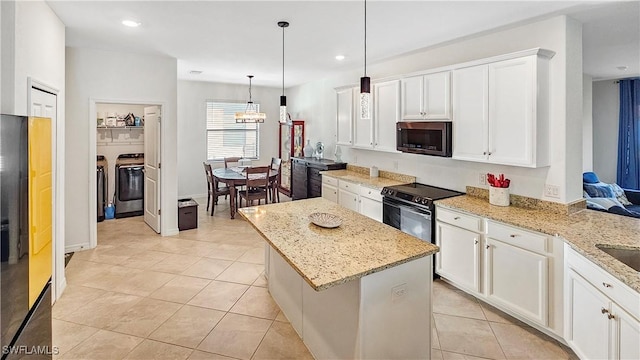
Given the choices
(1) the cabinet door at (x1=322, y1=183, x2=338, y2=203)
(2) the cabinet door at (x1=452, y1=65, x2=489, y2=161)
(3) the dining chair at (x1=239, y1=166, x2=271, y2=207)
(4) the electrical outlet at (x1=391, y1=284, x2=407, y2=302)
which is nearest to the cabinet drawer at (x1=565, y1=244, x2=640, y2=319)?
(4) the electrical outlet at (x1=391, y1=284, x2=407, y2=302)

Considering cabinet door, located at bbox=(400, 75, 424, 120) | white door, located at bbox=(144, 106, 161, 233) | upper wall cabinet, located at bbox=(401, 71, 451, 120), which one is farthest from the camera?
white door, located at bbox=(144, 106, 161, 233)

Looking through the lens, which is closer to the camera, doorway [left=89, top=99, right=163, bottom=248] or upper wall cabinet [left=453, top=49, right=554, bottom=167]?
upper wall cabinet [left=453, top=49, right=554, bottom=167]

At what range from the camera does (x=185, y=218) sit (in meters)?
5.36

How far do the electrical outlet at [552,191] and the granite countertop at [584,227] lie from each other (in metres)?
0.17

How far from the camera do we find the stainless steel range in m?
3.53

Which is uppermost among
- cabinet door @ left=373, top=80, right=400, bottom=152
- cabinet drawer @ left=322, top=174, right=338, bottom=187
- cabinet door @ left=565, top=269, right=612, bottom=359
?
cabinet door @ left=373, top=80, right=400, bottom=152

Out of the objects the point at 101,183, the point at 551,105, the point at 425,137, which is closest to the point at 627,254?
the point at 551,105

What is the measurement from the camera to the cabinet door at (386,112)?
430 centimetres

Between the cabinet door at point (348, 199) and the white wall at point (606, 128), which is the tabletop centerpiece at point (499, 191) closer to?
the cabinet door at point (348, 199)

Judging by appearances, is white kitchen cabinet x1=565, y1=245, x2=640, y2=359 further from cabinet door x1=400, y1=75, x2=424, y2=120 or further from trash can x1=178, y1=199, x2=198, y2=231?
trash can x1=178, y1=199, x2=198, y2=231

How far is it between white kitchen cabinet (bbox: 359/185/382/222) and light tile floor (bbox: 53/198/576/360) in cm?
116

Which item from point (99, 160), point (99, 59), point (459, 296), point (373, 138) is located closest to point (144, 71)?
point (99, 59)

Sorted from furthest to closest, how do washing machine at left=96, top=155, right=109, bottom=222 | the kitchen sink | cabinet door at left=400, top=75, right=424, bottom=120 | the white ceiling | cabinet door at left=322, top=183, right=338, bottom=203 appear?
washing machine at left=96, top=155, right=109, bottom=222 < cabinet door at left=322, top=183, right=338, bottom=203 < cabinet door at left=400, top=75, right=424, bottom=120 < the white ceiling < the kitchen sink

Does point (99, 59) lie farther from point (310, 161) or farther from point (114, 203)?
point (310, 161)
